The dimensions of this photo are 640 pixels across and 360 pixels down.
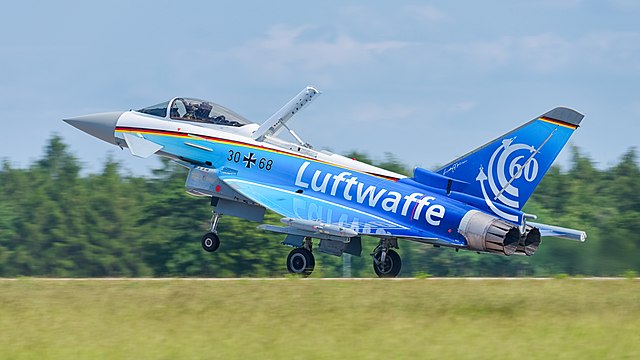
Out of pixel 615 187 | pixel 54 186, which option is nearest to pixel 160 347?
pixel 615 187

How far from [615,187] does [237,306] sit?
2141 inches

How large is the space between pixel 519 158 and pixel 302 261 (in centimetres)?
535

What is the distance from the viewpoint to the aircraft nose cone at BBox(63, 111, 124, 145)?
28.4 metres

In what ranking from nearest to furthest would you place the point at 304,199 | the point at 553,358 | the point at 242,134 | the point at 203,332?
1. the point at 553,358
2. the point at 203,332
3. the point at 304,199
4. the point at 242,134

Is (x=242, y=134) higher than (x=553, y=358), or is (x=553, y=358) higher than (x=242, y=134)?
(x=242, y=134)

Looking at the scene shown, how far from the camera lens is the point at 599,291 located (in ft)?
67.8

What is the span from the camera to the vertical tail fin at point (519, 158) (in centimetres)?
2230

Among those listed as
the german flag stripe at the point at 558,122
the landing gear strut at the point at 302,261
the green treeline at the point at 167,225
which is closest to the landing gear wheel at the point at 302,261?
the landing gear strut at the point at 302,261

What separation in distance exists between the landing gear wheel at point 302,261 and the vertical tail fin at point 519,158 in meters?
3.95

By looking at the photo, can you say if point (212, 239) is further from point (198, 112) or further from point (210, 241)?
point (198, 112)

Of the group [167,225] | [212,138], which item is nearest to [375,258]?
[212,138]

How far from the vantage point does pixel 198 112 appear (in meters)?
27.6

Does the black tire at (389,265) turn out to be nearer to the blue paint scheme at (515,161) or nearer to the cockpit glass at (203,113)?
the blue paint scheme at (515,161)

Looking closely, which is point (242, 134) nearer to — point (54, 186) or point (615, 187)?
point (615, 187)
